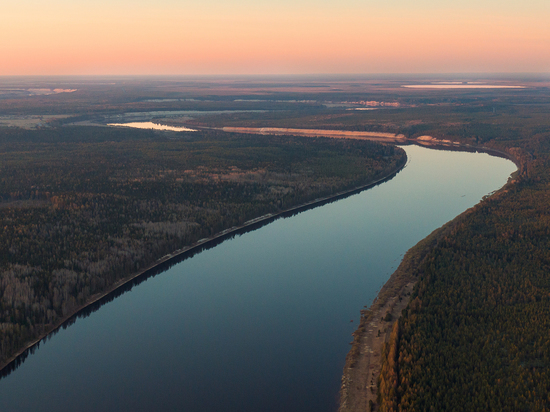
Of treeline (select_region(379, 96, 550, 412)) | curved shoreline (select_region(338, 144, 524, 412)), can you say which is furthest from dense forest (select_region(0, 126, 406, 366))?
treeline (select_region(379, 96, 550, 412))

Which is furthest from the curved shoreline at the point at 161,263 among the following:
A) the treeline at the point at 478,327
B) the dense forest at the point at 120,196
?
the treeline at the point at 478,327

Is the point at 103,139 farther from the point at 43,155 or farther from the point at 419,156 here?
the point at 419,156

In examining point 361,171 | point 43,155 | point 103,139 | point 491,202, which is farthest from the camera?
point 103,139

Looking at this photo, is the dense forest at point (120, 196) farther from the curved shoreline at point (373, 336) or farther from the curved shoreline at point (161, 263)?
the curved shoreline at point (373, 336)

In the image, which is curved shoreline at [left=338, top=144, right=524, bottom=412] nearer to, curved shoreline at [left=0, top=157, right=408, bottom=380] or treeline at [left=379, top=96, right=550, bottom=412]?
treeline at [left=379, top=96, right=550, bottom=412]

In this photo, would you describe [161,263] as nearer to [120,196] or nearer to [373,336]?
[120,196]

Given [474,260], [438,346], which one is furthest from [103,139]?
[438,346]
